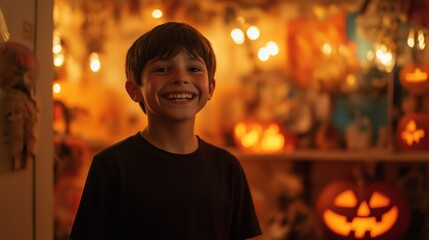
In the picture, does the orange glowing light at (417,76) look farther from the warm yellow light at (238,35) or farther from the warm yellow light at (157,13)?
the warm yellow light at (157,13)

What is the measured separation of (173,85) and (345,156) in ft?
4.86

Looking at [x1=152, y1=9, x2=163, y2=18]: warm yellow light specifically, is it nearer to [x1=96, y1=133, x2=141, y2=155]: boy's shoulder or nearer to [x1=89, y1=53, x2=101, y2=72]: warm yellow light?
[x1=89, y1=53, x2=101, y2=72]: warm yellow light

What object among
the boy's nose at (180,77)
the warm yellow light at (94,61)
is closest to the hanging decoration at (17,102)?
the boy's nose at (180,77)

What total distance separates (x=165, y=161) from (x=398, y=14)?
1.64 metres

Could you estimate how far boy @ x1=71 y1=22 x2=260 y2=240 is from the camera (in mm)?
796

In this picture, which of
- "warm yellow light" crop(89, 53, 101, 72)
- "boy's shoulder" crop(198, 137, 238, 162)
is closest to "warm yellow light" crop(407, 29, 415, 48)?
"boy's shoulder" crop(198, 137, 238, 162)

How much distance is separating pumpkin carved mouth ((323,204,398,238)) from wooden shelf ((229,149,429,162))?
0.77 ft

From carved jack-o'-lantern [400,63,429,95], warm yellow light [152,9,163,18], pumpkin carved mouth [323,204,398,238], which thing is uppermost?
warm yellow light [152,9,163,18]

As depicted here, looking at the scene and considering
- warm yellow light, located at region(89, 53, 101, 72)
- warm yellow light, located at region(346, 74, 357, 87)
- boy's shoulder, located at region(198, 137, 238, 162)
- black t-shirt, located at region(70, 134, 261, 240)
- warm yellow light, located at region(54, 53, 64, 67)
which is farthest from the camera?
warm yellow light, located at region(89, 53, 101, 72)

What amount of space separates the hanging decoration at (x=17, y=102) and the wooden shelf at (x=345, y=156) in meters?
1.30

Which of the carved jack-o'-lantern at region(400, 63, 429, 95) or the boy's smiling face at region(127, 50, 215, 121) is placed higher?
the carved jack-o'-lantern at region(400, 63, 429, 95)

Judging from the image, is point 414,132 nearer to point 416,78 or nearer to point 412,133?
point 412,133

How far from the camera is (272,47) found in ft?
7.88

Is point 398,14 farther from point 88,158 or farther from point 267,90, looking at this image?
point 88,158
